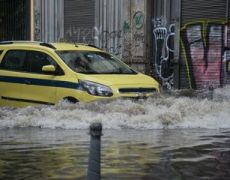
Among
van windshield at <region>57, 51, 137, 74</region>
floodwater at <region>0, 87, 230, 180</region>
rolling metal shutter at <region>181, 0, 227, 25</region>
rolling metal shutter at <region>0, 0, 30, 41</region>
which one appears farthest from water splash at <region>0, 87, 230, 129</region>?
rolling metal shutter at <region>0, 0, 30, 41</region>

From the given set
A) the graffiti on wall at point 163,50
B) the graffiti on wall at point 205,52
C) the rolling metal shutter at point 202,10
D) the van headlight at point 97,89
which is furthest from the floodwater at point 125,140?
the graffiti on wall at point 163,50

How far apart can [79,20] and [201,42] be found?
6.96 m

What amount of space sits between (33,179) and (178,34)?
43.1ft

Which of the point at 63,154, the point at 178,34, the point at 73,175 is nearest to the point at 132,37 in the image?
the point at 178,34

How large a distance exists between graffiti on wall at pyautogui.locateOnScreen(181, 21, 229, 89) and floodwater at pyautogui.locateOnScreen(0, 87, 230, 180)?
228 inches

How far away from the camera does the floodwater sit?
7082 millimetres

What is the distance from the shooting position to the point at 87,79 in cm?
1139

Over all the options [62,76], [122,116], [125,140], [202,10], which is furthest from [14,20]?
[125,140]

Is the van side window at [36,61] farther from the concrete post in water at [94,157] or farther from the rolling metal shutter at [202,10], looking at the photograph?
the rolling metal shutter at [202,10]

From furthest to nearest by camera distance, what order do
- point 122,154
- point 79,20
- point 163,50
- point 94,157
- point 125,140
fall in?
point 79,20
point 163,50
point 125,140
point 122,154
point 94,157

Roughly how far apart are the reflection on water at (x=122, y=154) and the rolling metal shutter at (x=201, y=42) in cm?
811

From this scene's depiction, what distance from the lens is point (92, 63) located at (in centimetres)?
1255

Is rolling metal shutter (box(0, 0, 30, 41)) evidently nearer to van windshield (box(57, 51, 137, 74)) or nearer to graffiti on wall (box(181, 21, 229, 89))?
graffiti on wall (box(181, 21, 229, 89))

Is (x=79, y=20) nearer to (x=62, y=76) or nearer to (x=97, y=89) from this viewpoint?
(x=62, y=76)
